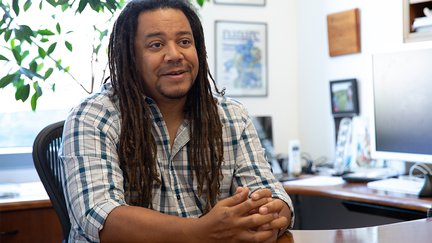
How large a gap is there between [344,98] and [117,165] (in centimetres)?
199

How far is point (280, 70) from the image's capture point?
11.6 feet

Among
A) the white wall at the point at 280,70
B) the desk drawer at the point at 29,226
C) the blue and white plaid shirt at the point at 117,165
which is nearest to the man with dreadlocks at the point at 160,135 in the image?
the blue and white plaid shirt at the point at 117,165

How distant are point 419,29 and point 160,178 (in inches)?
62.2

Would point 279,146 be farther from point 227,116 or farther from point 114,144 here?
point 114,144

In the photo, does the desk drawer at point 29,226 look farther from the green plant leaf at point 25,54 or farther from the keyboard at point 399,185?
the keyboard at point 399,185

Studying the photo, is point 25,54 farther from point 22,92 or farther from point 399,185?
point 399,185

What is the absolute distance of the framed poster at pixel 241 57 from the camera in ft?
11.0

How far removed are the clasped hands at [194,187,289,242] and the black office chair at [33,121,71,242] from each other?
547mm

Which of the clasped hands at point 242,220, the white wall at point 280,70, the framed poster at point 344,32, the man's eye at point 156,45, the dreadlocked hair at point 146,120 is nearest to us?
the clasped hands at point 242,220

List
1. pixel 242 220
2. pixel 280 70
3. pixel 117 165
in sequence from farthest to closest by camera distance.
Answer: pixel 280 70
pixel 117 165
pixel 242 220

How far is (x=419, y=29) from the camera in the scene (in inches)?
104

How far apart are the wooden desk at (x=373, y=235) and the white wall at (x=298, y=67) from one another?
6.20 feet

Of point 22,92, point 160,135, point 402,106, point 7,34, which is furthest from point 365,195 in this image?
point 7,34

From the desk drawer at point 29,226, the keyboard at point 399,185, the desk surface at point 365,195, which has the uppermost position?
the keyboard at point 399,185
